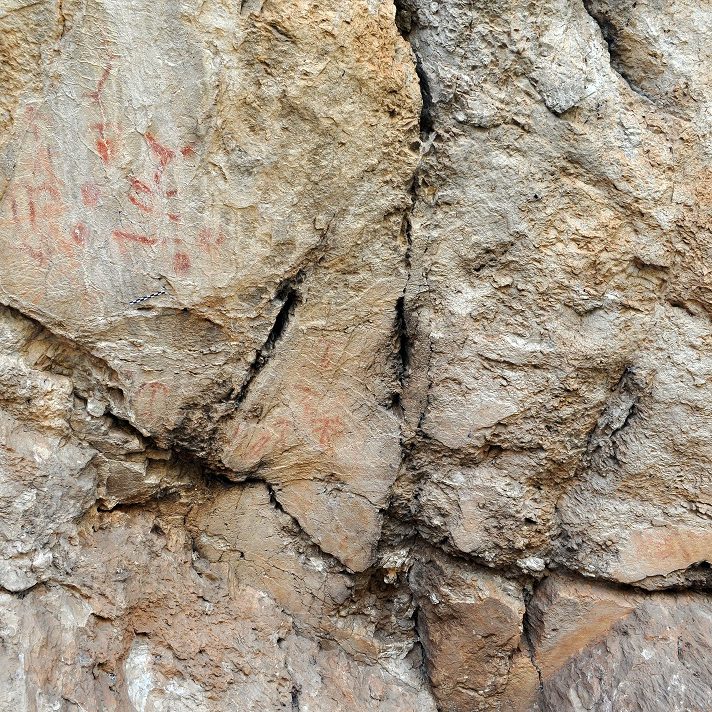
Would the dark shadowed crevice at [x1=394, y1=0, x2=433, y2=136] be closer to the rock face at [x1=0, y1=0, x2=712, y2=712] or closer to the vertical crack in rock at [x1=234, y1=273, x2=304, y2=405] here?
the rock face at [x1=0, y1=0, x2=712, y2=712]

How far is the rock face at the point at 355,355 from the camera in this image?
1.52 m

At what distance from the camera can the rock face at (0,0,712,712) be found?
1521mm

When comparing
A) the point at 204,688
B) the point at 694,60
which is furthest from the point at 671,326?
the point at 204,688

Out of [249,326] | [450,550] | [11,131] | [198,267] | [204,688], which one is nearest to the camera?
[11,131]

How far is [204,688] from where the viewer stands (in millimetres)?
1852

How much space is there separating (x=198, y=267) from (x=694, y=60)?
54.4 inches

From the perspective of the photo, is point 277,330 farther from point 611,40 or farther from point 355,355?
point 611,40

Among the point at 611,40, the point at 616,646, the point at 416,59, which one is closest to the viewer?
the point at 416,59

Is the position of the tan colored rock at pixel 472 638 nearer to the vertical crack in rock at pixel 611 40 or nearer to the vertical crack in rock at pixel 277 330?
the vertical crack in rock at pixel 277 330

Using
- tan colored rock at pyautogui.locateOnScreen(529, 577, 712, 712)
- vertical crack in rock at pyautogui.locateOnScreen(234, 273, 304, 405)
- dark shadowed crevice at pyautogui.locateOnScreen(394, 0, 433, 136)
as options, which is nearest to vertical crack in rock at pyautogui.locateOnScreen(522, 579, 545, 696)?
tan colored rock at pyautogui.locateOnScreen(529, 577, 712, 712)

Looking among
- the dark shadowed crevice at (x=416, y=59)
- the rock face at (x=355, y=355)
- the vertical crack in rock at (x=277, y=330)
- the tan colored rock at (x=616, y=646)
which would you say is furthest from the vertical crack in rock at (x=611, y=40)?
the tan colored rock at (x=616, y=646)

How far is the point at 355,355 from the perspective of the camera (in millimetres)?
1840

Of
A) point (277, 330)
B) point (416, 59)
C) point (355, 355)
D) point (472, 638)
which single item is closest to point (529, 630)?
point (472, 638)

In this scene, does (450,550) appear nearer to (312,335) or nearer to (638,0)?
(312,335)
